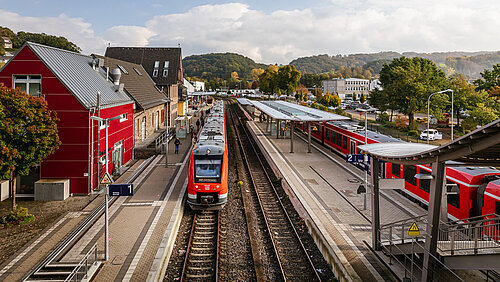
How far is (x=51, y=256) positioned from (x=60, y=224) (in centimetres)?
305

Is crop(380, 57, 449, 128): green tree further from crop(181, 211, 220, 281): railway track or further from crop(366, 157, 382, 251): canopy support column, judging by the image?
crop(181, 211, 220, 281): railway track

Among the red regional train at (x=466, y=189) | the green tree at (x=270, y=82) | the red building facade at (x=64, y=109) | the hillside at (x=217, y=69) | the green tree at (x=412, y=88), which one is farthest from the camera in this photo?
the hillside at (x=217, y=69)

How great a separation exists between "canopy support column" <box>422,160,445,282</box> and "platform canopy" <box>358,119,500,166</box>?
0.30 metres

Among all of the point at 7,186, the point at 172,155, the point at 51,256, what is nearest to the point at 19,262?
the point at 51,256

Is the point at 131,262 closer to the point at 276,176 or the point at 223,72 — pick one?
the point at 276,176

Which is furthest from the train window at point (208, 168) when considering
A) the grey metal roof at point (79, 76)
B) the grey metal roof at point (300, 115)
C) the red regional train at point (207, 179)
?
the grey metal roof at point (300, 115)

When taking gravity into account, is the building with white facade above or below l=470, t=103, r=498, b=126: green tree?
above

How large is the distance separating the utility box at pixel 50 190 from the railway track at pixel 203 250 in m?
6.57

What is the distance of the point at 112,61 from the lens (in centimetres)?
3359

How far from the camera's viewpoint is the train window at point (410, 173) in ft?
54.2

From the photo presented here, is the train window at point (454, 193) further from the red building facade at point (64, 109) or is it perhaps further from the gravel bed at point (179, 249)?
the red building facade at point (64, 109)

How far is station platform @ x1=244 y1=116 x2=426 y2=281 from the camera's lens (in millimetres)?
10430

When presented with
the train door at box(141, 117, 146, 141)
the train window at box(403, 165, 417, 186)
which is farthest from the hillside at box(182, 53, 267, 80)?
the train window at box(403, 165, 417, 186)

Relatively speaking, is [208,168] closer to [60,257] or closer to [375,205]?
[60,257]
